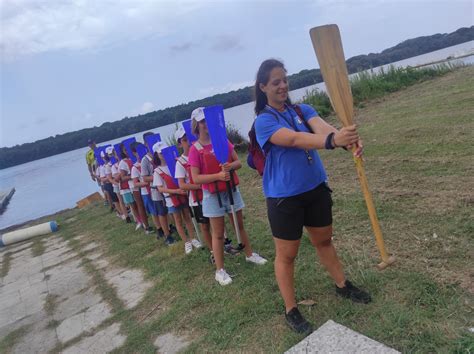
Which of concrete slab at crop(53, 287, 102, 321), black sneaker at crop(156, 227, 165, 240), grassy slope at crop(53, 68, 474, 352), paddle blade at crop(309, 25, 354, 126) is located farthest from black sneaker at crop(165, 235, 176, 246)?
paddle blade at crop(309, 25, 354, 126)

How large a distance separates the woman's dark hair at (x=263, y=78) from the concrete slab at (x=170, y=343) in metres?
2.02

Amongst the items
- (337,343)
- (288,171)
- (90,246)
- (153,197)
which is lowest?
(90,246)

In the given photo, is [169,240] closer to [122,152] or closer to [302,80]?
[122,152]

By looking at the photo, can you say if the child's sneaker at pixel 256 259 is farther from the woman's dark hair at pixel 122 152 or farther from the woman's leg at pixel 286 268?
the woman's dark hair at pixel 122 152

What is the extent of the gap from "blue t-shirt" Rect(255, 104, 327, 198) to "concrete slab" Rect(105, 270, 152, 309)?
255cm

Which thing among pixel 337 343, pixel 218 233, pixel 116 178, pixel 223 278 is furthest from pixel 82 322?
pixel 116 178

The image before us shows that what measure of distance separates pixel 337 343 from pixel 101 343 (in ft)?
7.77

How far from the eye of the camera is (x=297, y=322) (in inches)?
113

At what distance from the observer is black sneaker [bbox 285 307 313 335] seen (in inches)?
111

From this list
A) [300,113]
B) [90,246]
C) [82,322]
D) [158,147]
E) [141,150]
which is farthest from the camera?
[90,246]

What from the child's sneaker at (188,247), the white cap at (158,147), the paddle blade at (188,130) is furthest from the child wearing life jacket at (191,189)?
the white cap at (158,147)

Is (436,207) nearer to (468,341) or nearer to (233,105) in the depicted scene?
(468,341)

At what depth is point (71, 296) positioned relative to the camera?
16.7 ft

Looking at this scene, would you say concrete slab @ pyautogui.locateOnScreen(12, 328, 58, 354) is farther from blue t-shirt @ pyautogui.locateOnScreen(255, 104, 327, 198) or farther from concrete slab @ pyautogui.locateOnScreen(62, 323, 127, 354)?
blue t-shirt @ pyautogui.locateOnScreen(255, 104, 327, 198)
